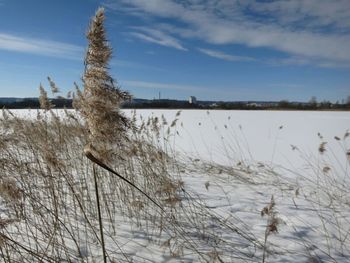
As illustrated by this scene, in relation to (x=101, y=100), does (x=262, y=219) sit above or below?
below

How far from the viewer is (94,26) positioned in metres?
1.25

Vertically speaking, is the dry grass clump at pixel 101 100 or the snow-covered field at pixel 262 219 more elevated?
the dry grass clump at pixel 101 100

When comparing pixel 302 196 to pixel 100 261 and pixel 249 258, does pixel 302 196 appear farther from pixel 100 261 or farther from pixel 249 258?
pixel 100 261

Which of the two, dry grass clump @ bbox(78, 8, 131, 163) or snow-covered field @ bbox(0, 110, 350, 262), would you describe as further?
snow-covered field @ bbox(0, 110, 350, 262)

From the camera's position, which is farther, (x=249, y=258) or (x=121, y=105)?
(x=249, y=258)

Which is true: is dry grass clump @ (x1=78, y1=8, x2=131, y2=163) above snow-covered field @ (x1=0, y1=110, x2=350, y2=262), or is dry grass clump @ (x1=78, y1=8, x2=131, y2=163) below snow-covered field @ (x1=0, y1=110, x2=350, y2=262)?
above

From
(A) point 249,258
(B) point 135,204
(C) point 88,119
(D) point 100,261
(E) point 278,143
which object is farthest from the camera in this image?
(E) point 278,143

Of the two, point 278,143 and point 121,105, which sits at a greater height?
point 121,105

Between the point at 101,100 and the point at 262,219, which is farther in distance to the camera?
the point at 262,219

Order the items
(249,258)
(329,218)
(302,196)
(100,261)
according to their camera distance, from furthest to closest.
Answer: (302,196) → (329,218) → (249,258) → (100,261)

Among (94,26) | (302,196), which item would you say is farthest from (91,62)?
(302,196)

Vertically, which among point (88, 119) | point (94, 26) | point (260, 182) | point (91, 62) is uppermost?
point (94, 26)

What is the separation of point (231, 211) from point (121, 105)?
2.66 m

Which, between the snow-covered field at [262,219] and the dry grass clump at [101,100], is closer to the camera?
the dry grass clump at [101,100]
